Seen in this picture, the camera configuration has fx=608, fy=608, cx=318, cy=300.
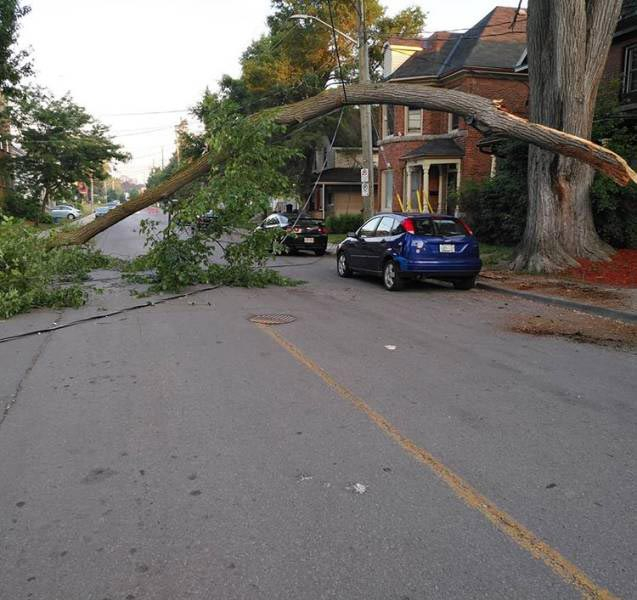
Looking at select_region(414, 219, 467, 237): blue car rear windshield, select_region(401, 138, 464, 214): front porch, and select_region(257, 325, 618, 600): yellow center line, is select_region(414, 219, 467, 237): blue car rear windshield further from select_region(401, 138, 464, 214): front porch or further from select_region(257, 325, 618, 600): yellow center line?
select_region(401, 138, 464, 214): front porch

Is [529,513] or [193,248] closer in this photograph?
[529,513]

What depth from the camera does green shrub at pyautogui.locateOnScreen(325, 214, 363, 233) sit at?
31641mm

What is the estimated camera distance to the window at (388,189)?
31.8 metres

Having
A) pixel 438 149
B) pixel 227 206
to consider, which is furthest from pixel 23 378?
pixel 438 149

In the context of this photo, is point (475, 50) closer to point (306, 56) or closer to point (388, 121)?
point (388, 121)

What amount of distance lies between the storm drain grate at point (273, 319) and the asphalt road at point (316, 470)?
54.9 inches

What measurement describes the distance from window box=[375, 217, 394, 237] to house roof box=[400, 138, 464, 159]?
15414mm

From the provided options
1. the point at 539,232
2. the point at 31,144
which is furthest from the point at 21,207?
the point at 539,232

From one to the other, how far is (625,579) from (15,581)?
2790 millimetres

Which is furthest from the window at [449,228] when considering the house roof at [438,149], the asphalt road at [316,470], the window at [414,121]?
the window at [414,121]

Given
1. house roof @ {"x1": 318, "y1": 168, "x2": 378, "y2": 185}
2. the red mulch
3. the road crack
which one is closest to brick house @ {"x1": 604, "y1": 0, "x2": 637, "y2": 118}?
the red mulch

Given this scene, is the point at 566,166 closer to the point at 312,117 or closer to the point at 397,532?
the point at 312,117

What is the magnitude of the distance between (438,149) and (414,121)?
10.3 ft

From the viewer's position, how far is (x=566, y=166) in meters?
13.4
